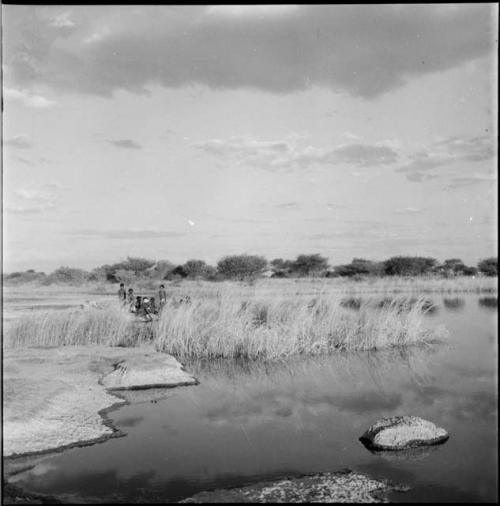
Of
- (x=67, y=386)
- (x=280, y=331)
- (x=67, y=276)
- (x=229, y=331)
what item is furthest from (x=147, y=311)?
(x=67, y=276)

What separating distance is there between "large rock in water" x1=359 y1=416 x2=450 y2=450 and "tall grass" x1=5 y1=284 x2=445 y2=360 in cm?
483

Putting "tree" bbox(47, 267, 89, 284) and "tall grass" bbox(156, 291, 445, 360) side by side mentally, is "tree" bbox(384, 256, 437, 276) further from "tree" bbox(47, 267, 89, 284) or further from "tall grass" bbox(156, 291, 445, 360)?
"tall grass" bbox(156, 291, 445, 360)

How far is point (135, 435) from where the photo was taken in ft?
20.1

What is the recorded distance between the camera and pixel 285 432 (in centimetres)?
632

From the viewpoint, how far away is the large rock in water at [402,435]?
5.71m

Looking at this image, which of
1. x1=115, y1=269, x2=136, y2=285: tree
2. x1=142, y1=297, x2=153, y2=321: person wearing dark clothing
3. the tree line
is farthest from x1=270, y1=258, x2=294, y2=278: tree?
x1=142, y1=297, x2=153, y2=321: person wearing dark clothing

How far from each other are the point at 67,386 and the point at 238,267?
4048cm

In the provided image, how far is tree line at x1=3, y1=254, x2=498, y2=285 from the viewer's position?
1757 inches

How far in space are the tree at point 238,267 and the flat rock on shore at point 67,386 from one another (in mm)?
Result: 36721

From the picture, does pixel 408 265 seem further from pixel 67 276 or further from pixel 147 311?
pixel 147 311

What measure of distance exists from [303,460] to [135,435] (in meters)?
1.86

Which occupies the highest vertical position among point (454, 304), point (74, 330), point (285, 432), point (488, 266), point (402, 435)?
point (488, 266)

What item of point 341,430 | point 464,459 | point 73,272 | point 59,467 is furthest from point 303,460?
point 73,272

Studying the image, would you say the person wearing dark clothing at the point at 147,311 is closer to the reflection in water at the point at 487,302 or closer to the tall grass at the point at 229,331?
the tall grass at the point at 229,331
